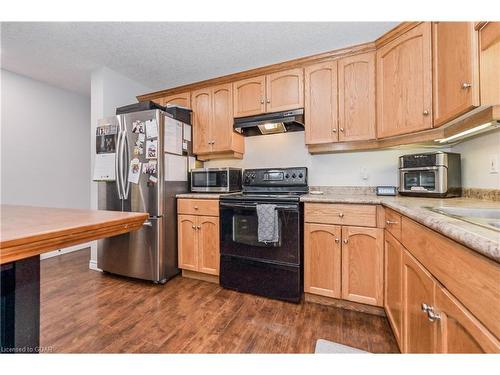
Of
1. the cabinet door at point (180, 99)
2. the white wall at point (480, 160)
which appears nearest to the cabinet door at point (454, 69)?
the white wall at point (480, 160)

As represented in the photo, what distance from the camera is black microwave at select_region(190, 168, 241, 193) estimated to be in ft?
8.23

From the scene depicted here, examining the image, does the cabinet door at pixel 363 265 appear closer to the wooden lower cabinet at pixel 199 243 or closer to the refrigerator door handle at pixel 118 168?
the wooden lower cabinet at pixel 199 243

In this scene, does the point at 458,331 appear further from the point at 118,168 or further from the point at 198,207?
the point at 118,168

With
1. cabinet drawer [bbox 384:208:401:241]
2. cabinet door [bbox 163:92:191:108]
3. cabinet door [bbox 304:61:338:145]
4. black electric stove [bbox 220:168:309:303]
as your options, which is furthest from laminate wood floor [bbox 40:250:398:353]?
cabinet door [bbox 163:92:191:108]

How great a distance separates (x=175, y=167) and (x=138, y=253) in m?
0.98

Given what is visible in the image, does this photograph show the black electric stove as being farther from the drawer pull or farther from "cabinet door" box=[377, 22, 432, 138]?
the drawer pull

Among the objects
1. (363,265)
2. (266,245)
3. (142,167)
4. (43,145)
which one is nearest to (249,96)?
(142,167)

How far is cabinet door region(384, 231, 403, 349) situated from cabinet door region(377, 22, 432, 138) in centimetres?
87

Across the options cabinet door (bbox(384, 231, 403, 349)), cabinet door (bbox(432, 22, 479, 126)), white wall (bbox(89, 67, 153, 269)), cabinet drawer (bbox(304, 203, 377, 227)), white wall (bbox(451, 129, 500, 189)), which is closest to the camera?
cabinet door (bbox(432, 22, 479, 126))

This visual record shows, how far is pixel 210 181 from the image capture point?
2559 millimetres

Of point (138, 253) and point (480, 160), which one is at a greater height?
point (480, 160)

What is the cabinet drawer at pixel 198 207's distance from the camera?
7.57ft

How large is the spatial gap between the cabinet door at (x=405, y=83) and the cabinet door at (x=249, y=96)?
108cm
